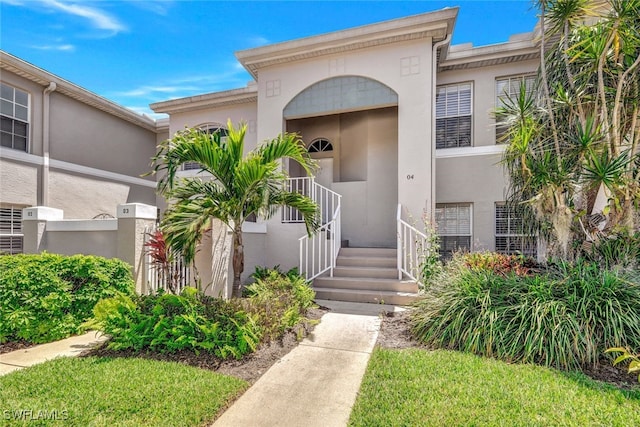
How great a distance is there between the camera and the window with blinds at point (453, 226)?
8.73 metres

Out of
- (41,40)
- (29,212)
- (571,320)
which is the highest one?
(41,40)

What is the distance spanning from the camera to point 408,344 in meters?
4.32

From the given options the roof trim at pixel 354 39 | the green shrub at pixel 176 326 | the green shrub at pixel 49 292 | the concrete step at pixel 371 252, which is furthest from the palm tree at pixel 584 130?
the green shrub at pixel 49 292

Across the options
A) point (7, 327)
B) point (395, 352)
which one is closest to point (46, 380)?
point (7, 327)

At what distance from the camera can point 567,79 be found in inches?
219

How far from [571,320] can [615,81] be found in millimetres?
4229

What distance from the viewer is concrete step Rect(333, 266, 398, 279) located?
6852 millimetres

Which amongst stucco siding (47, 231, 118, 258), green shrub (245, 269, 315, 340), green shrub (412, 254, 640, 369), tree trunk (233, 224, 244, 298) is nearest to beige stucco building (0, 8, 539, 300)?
green shrub (245, 269, 315, 340)

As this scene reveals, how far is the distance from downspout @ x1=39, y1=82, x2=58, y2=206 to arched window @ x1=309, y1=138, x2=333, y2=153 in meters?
8.24

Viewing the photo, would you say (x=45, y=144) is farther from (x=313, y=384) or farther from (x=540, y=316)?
(x=540, y=316)

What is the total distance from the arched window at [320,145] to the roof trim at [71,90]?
25.1 feet

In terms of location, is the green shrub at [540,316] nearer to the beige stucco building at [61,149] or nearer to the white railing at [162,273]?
the white railing at [162,273]

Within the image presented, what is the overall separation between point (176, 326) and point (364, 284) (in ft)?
12.9

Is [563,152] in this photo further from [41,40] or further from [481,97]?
[41,40]
